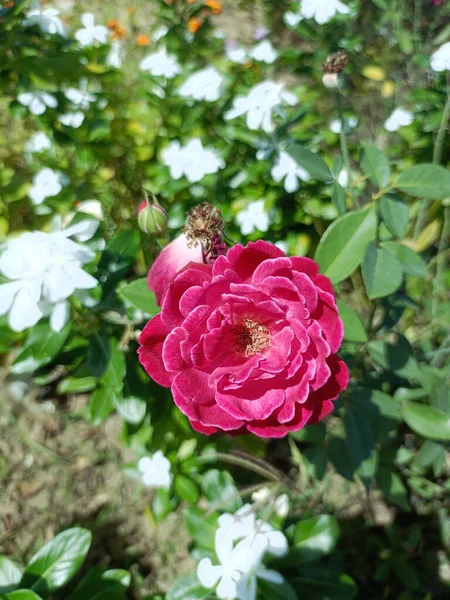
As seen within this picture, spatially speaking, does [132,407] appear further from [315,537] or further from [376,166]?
[376,166]

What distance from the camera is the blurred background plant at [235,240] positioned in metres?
0.76

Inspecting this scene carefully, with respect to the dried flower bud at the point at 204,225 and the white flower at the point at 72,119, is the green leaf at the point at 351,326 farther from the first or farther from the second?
the white flower at the point at 72,119

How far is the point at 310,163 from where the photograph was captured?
28.4 inches

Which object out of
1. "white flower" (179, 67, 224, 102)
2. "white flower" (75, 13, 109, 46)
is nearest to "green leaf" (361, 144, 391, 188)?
"white flower" (179, 67, 224, 102)

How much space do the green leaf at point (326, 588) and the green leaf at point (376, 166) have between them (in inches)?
27.9

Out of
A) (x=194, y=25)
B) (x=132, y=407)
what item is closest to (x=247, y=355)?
(x=132, y=407)

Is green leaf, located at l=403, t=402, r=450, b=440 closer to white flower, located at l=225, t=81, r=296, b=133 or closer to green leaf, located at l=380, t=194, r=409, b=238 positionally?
green leaf, located at l=380, t=194, r=409, b=238

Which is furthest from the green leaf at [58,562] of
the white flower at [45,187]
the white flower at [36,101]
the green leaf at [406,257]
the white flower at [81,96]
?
the white flower at [81,96]

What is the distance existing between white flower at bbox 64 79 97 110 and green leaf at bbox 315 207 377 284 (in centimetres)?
108

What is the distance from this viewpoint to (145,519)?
1528mm

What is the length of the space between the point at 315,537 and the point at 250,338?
50 cm

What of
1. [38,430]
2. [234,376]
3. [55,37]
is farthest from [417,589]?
[55,37]

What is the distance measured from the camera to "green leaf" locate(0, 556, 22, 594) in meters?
0.76

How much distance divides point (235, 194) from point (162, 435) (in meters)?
0.71
